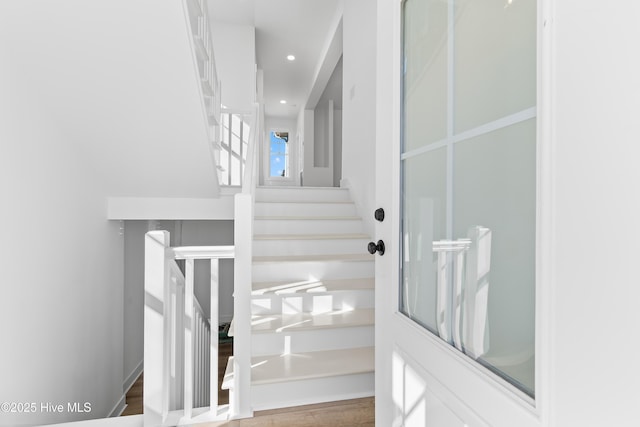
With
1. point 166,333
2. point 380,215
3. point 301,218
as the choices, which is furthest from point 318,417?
point 301,218

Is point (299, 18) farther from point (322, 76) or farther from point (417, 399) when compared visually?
point (417, 399)

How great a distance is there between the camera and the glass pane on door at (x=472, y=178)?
64 centimetres

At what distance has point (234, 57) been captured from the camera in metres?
4.53

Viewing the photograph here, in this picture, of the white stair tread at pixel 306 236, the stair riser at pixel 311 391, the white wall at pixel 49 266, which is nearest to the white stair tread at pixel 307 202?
the white stair tread at pixel 306 236

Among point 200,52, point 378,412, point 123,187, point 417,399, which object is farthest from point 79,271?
point 417,399

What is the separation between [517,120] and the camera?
0.65 m

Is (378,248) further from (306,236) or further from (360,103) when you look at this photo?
(360,103)

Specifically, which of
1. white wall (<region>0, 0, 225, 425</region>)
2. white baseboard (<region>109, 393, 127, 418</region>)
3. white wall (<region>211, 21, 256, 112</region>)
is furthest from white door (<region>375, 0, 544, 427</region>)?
white wall (<region>211, 21, 256, 112</region>)

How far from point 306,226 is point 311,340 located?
121cm

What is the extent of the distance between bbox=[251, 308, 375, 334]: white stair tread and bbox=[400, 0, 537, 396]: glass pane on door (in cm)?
95

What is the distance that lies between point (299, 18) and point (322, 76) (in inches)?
48.8

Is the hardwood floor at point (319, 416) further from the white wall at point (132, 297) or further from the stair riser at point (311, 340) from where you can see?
the white wall at point (132, 297)
